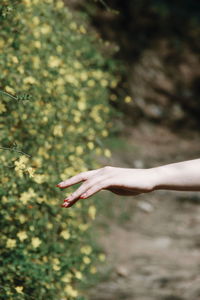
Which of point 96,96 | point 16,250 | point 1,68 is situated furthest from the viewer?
point 96,96

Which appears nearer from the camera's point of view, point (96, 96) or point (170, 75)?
point (96, 96)

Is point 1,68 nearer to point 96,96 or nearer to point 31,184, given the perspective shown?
point 31,184

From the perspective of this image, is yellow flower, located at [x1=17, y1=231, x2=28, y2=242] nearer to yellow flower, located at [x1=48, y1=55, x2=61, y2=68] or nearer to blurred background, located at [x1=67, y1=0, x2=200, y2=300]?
yellow flower, located at [x1=48, y1=55, x2=61, y2=68]

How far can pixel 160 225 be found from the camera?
480 centimetres

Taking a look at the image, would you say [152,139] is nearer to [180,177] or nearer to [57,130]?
[57,130]

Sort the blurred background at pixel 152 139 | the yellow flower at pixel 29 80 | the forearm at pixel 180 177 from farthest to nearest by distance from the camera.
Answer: the blurred background at pixel 152 139, the yellow flower at pixel 29 80, the forearm at pixel 180 177

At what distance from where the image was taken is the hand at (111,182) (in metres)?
1.38

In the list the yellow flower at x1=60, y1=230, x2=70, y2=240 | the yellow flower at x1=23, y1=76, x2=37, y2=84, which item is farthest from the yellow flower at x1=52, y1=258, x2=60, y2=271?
the yellow flower at x1=23, y1=76, x2=37, y2=84

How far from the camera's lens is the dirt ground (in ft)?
11.6

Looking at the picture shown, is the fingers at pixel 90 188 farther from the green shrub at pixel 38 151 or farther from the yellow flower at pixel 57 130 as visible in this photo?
the yellow flower at pixel 57 130

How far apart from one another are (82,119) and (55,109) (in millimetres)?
713

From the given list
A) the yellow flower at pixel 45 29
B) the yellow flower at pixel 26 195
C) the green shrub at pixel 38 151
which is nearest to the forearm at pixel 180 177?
the green shrub at pixel 38 151

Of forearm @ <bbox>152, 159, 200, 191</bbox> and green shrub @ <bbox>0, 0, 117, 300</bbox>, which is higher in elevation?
forearm @ <bbox>152, 159, 200, 191</bbox>

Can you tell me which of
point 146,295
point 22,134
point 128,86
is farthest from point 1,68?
point 128,86
